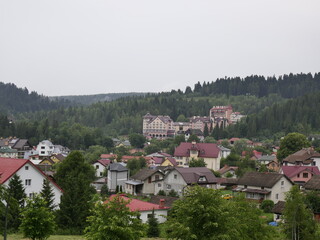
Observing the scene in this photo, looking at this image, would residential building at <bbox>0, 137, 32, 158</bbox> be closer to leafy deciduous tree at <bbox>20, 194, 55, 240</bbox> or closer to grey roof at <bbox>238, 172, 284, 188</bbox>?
grey roof at <bbox>238, 172, 284, 188</bbox>

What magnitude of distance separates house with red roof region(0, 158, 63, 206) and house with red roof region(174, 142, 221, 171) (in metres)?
43.3

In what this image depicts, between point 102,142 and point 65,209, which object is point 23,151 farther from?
point 65,209

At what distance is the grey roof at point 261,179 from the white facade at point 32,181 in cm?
1970

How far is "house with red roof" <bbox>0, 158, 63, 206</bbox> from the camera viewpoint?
31031mm

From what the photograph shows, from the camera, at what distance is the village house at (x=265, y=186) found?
42.0m

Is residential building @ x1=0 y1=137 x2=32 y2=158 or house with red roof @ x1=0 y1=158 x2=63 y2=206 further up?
house with red roof @ x1=0 y1=158 x2=63 y2=206

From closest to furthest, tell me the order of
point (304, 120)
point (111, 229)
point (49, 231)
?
point (111, 229)
point (49, 231)
point (304, 120)

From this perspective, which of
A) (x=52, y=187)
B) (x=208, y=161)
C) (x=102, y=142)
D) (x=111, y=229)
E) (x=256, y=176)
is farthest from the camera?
(x=102, y=142)

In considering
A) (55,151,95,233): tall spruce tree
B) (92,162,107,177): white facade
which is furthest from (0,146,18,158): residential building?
(55,151,95,233): tall spruce tree

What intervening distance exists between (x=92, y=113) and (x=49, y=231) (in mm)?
159860

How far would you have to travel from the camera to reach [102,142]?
11012 centimetres

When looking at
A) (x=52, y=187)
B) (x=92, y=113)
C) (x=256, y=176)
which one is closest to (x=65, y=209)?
(x=52, y=187)

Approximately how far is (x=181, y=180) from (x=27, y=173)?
19.7m

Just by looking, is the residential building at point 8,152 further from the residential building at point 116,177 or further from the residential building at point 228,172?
the residential building at point 228,172
